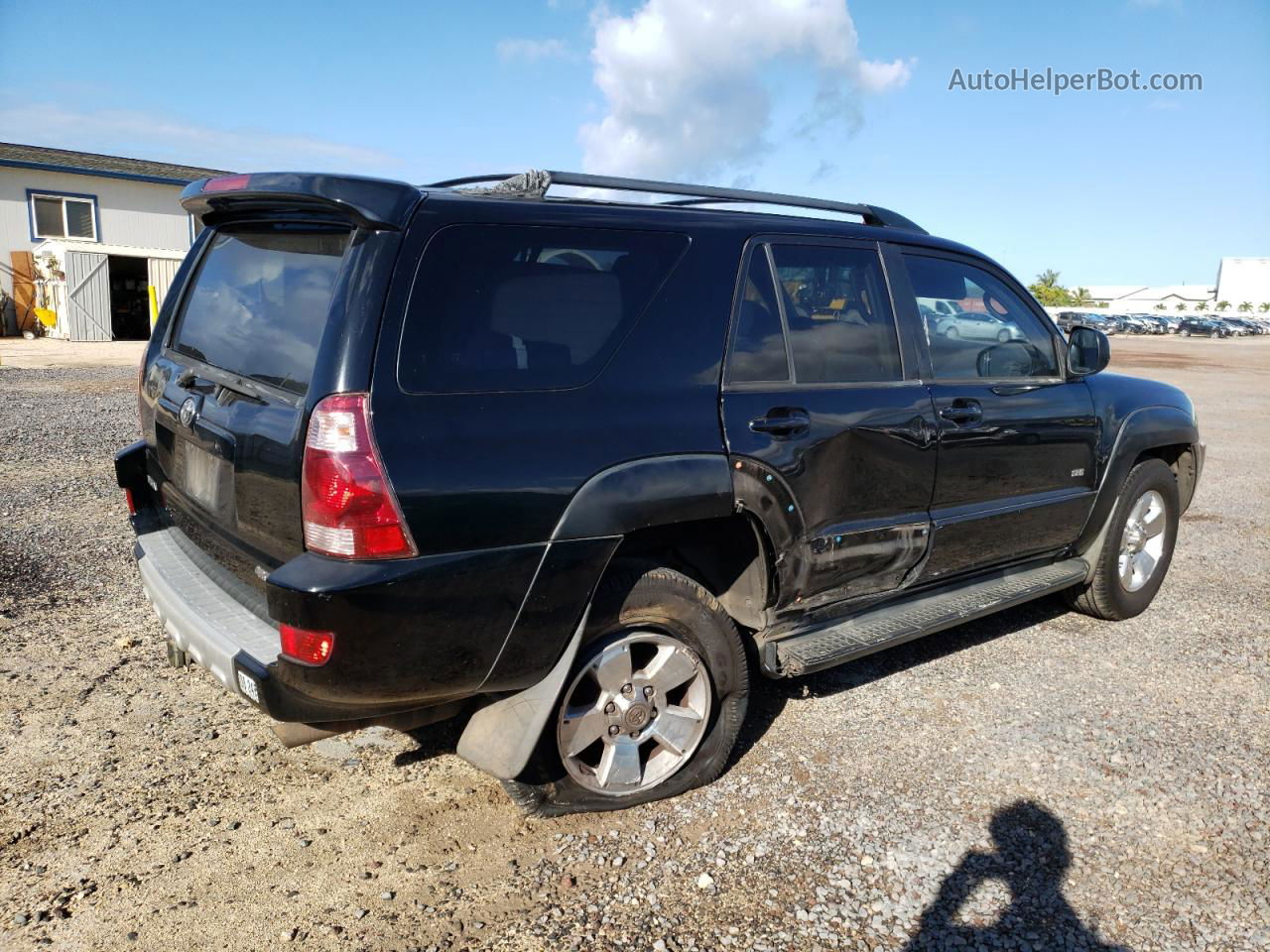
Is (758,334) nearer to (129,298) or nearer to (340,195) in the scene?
(340,195)

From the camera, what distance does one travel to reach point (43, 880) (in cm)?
271

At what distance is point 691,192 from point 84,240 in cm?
3019

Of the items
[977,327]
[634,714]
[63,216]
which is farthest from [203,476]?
[63,216]

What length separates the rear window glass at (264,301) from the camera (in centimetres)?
272

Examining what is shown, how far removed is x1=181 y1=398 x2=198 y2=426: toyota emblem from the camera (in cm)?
308

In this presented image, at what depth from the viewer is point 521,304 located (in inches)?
110

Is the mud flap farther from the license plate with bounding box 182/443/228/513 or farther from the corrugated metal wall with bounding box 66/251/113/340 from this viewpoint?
the corrugated metal wall with bounding box 66/251/113/340

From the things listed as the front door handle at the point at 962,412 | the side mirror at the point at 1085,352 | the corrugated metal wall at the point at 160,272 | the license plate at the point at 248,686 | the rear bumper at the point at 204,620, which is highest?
the corrugated metal wall at the point at 160,272

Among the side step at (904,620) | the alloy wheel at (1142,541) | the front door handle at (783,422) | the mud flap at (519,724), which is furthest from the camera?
the alloy wheel at (1142,541)

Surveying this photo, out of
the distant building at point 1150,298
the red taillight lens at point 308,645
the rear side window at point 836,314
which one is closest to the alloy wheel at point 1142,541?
the rear side window at point 836,314

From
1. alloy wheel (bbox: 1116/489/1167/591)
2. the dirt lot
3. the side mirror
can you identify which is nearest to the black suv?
the dirt lot

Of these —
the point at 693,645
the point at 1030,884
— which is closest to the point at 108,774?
the point at 693,645

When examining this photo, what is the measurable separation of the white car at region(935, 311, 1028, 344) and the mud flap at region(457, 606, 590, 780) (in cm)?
216

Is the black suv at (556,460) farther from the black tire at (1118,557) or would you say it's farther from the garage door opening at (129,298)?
the garage door opening at (129,298)
